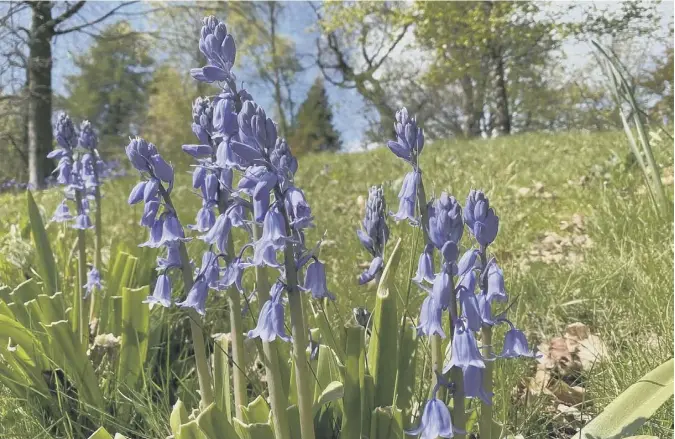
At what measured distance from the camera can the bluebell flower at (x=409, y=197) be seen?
1.10 metres

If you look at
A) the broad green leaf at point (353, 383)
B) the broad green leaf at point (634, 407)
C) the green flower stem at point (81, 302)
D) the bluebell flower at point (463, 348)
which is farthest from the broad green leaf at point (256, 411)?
the green flower stem at point (81, 302)

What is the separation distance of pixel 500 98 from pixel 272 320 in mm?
25750

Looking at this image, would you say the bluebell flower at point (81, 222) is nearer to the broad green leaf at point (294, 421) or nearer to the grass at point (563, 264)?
the grass at point (563, 264)

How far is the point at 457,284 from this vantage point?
1.04 m

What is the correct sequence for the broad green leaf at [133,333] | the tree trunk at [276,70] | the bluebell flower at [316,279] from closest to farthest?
the bluebell flower at [316,279] < the broad green leaf at [133,333] < the tree trunk at [276,70]

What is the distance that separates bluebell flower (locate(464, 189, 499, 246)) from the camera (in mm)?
1021

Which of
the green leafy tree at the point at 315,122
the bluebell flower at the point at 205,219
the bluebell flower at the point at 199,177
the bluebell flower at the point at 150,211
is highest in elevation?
the green leafy tree at the point at 315,122

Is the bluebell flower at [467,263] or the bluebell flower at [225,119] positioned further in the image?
the bluebell flower at [225,119]

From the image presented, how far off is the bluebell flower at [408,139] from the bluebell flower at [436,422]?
48 cm

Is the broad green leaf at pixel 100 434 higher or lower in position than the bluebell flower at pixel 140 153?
lower

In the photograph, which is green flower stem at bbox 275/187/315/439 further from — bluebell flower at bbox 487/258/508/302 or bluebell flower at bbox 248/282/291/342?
bluebell flower at bbox 487/258/508/302

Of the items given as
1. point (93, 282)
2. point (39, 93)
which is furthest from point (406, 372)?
point (39, 93)

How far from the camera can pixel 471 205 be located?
3.42 feet

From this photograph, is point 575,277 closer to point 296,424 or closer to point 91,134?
point 296,424
